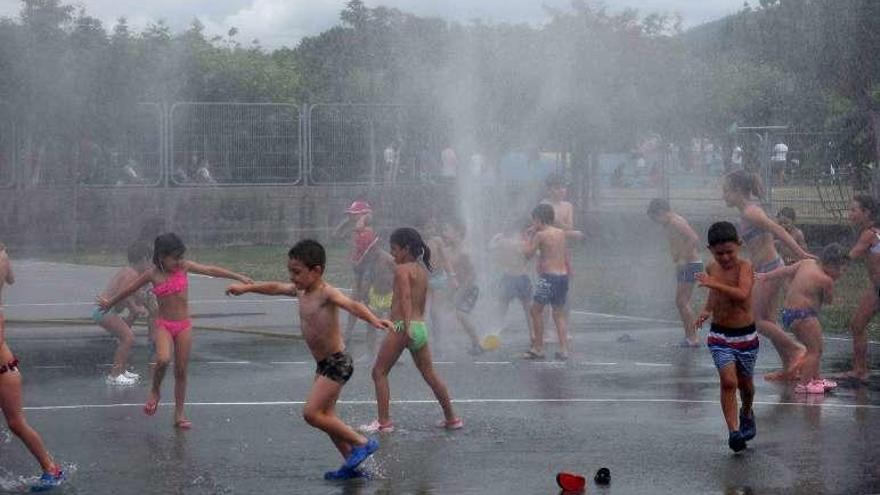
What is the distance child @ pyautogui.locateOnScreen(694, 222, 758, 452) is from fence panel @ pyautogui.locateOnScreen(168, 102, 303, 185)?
71.9 ft

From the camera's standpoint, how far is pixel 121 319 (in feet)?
45.2

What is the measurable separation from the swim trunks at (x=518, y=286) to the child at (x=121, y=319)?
3866 mm

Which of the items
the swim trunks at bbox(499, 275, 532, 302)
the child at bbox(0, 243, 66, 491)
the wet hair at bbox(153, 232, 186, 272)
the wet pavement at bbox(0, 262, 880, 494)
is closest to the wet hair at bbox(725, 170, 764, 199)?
the wet pavement at bbox(0, 262, 880, 494)

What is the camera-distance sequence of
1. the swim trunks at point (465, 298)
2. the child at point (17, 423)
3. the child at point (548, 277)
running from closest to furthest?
1. the child at point (17, 423)
2. the child at point (548, 277)
3. the swim trunks at point (465, 298)

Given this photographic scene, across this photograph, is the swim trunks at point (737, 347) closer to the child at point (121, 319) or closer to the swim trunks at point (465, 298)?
the child at point (121, 319)

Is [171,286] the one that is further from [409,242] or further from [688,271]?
[688,271]

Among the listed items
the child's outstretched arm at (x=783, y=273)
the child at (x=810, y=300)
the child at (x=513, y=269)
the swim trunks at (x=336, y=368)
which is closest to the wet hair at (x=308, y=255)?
the swim trunks at (x=336, y=368)

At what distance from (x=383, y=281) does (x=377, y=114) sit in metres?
18.3

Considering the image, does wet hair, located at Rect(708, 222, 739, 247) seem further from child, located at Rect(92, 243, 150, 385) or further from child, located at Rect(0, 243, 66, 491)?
child, located at Rect(92, 243, 150, 385)

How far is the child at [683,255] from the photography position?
610 inches

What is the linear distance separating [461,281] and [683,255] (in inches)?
95.0

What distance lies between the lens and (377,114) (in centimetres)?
3203

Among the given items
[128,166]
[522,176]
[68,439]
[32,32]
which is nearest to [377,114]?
[522,176]

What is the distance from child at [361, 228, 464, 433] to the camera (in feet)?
33.8
